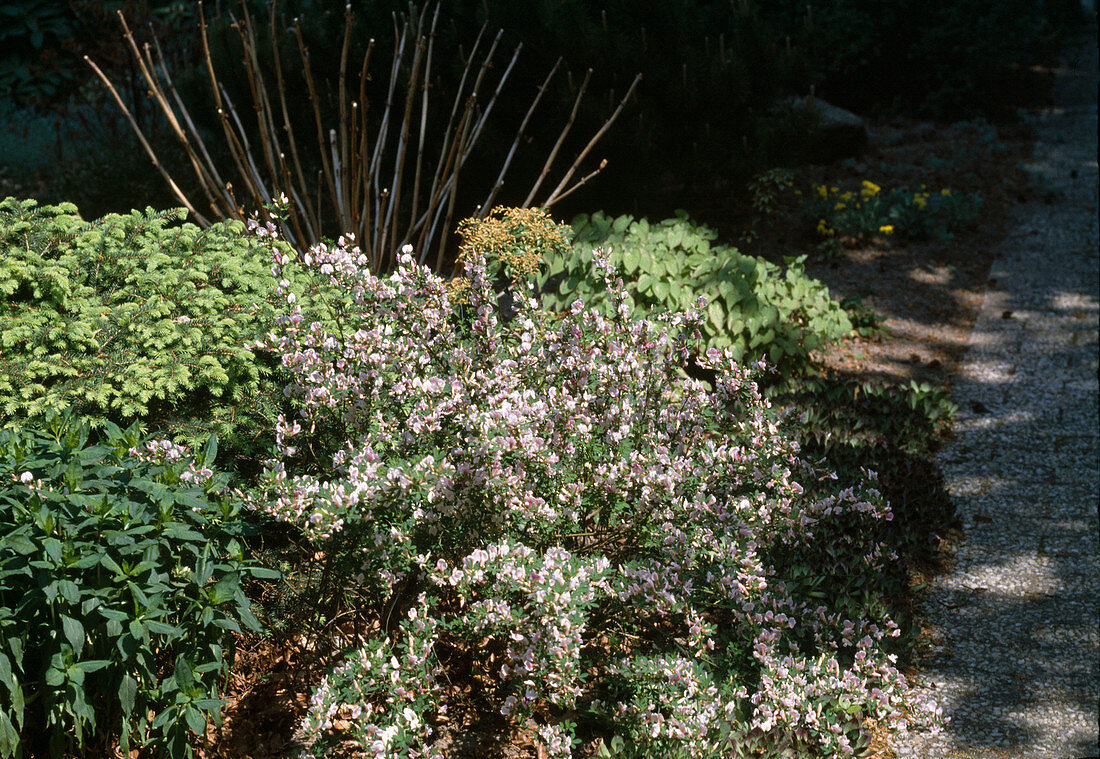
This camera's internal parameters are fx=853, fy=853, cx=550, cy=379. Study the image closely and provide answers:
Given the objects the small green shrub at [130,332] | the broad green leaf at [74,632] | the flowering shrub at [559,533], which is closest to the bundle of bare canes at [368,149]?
the small green shrub at [130,332]

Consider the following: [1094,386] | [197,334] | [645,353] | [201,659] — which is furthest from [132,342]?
[1094,386]

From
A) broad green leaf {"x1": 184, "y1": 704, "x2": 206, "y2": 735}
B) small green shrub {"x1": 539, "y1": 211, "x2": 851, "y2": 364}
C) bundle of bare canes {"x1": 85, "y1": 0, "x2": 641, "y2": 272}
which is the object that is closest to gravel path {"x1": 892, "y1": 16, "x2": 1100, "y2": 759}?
small green shrub {"x1": 539, "y1": 211, "x2": 851, "y2": 364}

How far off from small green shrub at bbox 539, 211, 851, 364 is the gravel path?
101cm

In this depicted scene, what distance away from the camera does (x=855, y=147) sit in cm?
938

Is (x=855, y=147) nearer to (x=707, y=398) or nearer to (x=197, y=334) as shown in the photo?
(x=707, y=398)

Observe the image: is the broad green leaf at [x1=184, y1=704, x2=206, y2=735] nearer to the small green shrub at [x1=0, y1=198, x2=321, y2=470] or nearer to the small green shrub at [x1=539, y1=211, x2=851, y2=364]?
the small green shrub at [x1=0, y1=198, x2=321, y2=470]

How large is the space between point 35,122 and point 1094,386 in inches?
416

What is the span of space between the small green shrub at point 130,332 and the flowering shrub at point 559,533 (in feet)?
0.79

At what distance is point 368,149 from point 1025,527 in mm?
4609

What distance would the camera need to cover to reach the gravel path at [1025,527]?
2.88m

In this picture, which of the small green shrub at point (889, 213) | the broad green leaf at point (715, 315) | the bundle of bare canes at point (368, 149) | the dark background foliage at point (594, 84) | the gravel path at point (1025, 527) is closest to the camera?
the gravel path at point (1025, 527)

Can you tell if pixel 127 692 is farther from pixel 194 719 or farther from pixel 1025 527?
pixel 1025 527

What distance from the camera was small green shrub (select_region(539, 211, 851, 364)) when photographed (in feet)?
15.8

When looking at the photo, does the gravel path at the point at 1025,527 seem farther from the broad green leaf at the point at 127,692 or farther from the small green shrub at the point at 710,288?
the broad green leaf at the point at 127,692
